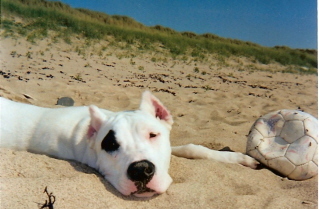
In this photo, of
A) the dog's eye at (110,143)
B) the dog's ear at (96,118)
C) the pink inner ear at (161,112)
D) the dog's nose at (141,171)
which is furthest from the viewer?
the pink inner ear at (161,112)

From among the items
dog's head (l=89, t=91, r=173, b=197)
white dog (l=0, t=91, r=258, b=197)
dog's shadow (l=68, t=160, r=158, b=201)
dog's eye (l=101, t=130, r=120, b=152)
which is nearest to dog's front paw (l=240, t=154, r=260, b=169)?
white dog (l=0, t=91, r=258, b=197)

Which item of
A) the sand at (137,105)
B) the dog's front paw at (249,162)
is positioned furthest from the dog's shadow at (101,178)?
the dog's front paw at (249,162)

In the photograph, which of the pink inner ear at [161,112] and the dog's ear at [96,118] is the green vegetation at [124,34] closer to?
the pink inner ear at [161,112]

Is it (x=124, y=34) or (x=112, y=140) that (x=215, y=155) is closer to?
(x=112, y=140)

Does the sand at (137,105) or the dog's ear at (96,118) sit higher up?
the dog's ear at (96,118)

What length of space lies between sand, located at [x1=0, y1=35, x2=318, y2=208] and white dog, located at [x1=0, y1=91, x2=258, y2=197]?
125 mm

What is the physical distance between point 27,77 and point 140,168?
258 inches

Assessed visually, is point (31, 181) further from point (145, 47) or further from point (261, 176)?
point (145, 47)

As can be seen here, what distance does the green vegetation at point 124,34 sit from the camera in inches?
584

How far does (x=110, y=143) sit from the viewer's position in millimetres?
2936

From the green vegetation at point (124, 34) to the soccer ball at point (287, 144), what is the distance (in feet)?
35.0

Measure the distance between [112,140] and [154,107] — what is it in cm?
80

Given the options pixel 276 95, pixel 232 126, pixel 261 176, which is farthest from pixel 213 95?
pixel 261 176

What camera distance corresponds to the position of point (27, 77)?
331 inches
